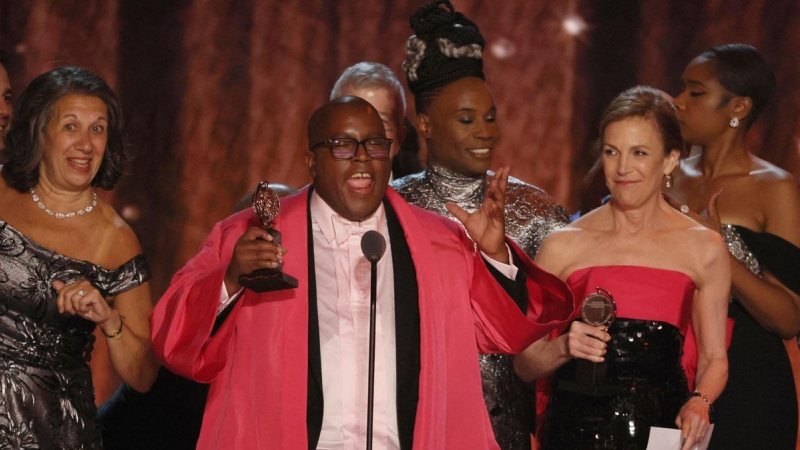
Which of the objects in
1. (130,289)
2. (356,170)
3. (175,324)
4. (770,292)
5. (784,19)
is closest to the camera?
(175,324)

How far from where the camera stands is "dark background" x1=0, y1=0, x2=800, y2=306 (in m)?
5.67

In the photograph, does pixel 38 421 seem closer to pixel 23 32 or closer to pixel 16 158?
pixel 16 158

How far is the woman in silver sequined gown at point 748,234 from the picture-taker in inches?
173

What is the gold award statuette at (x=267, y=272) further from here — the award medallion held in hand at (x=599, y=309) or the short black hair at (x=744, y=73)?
the short black hair at (x=744, y=73)

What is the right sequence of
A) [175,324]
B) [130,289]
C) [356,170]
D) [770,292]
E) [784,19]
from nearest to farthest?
[175,324], [356,170], [130,289], [770,292], [784,19]

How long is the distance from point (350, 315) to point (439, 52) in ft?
4.60

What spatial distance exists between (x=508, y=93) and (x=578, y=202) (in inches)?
24.7

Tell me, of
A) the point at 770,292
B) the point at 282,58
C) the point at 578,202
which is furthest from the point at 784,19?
the point at 282,58

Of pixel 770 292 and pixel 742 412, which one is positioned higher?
pixel 770 292

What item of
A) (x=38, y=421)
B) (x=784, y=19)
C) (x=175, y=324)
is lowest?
(x=38, y=421)

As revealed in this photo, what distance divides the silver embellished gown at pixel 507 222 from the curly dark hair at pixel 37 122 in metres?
1.15

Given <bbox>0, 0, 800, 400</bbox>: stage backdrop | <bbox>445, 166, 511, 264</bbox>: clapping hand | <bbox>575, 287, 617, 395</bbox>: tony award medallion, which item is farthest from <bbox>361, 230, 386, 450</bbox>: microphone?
<bbox>0, 0, 800, 400</bbox>: stage backdrop

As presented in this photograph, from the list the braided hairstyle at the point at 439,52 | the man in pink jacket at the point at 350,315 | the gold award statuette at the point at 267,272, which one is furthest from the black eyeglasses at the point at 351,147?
the braided hairstyle at the point at 439,52

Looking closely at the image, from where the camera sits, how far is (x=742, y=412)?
4.49 metres
